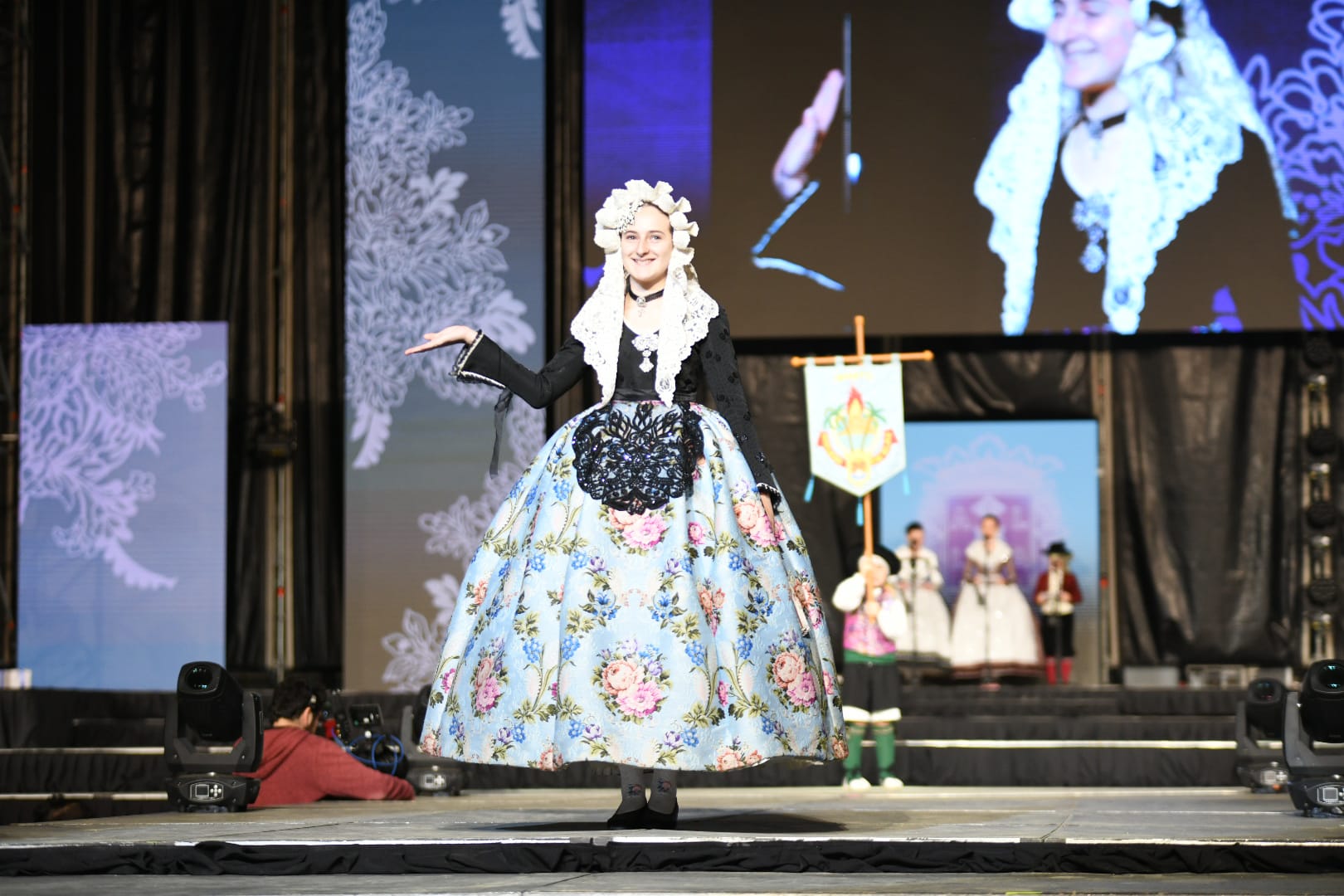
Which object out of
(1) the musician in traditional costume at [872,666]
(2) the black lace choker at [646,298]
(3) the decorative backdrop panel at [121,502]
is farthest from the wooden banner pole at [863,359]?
(2) the black lace choker at [646,298]

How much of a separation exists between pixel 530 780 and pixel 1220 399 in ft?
16.9

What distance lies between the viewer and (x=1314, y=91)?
924 cm

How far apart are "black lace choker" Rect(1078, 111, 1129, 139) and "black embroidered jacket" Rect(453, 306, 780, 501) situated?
6368mm

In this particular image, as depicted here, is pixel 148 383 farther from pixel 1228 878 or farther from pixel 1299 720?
pixel 1228 878

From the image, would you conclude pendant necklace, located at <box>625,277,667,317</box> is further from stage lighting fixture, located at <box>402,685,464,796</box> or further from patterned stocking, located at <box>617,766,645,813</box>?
stage lighting fixture, located at <box>402,685,464,796</box>

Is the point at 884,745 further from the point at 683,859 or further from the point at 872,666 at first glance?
the point at 683,859

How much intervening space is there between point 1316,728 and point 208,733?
9.22 ft

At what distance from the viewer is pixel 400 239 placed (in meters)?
9.35

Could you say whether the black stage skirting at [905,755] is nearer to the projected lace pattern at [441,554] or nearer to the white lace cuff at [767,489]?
the projected lace pattern at [441,554]

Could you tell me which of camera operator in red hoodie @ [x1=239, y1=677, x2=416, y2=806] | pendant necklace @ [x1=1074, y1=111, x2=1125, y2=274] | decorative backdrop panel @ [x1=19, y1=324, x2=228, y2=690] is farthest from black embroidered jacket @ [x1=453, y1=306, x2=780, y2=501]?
pendant necklace @ [x1=1074, y1=111, x2=1125, y2=274]

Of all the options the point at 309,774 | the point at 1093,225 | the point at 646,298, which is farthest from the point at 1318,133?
the point at 646,298

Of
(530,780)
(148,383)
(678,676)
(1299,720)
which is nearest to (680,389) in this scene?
(678,676)

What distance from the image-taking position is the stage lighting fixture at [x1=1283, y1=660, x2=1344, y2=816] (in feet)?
13.2

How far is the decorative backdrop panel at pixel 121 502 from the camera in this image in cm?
805
